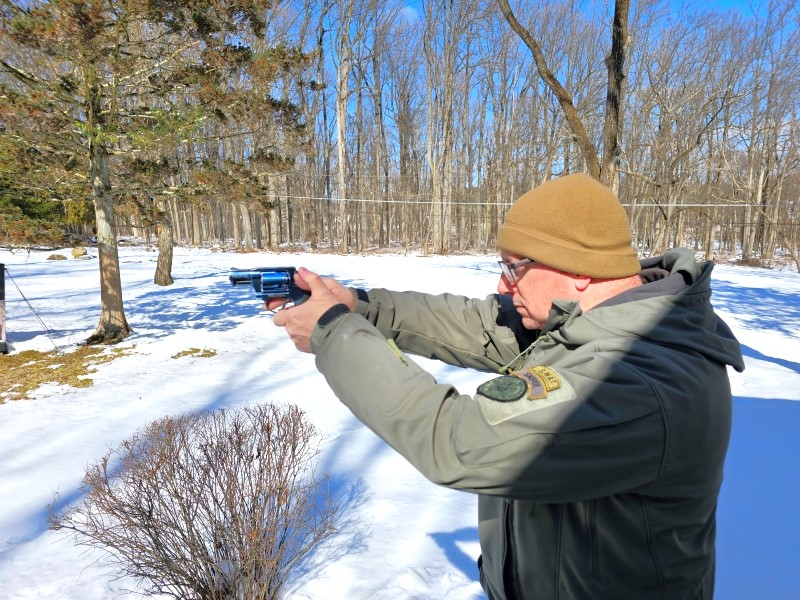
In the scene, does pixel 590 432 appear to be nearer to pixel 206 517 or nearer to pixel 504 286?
pixel 504 286

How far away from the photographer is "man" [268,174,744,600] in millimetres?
783

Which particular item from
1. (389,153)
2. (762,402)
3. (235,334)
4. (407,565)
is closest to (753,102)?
(389,153)

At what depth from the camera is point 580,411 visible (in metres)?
0.77

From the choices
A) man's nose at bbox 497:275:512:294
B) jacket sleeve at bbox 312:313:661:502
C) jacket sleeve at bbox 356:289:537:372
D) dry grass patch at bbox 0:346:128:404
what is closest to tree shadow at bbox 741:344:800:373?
jacket sleeve at bbox 356:289:537:372

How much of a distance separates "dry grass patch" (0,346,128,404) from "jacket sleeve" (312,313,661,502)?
6.98 m

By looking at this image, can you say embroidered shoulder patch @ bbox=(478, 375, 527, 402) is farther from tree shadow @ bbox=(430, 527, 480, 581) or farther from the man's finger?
tree shadow @ bbox=(430, 527, 480, 581)

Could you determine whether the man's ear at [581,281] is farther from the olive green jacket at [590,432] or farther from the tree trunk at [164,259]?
the tree trunk at [164,259]

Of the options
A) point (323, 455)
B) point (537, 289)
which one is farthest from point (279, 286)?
point (323, 455)

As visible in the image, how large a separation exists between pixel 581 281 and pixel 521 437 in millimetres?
558

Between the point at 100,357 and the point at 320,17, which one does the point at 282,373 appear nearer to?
the point at 100,357

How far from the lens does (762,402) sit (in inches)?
225

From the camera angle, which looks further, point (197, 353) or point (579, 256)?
point (197, 353)

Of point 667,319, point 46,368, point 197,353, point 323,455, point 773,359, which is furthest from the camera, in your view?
point 197,353

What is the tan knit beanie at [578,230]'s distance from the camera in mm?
1133
